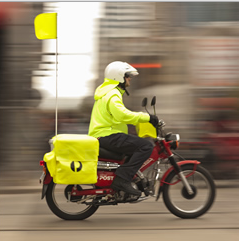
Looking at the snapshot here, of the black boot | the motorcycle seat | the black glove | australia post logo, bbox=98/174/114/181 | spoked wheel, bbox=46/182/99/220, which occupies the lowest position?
spoked wheel, bbox=46/182/99/220

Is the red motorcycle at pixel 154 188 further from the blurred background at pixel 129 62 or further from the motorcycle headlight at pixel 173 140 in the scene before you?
the blurred background at pixel 129 62

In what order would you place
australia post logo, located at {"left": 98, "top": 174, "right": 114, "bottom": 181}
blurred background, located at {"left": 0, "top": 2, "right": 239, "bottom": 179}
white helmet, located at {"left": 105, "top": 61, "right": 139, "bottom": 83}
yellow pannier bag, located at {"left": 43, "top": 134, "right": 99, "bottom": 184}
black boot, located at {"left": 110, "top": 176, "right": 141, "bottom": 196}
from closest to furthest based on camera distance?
yellow pannier bag, located at {"left": 43, "top": 134, "right": 99, "bottom": 184}
black boot, located at {"left": 110, "top": 176, "right": 141, "bottom": 196}
australia post logo, located at {"left": 98, "top": 174, "right": 114, "bottom": 181}
white helmet, located at {"left": 105, "top": 61, "right": 139, "bottom": 83}
blurred background, located at {"left": 0, "top": 2, "right": 239, "bottom": 179}

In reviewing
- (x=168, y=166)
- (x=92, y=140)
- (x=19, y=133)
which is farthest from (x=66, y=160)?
(x=19, y=133)

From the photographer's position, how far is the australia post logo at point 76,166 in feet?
18.8

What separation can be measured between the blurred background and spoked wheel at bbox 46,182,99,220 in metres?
3.36

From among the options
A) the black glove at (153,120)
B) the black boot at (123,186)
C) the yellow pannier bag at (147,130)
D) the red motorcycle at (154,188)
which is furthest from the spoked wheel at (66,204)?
the black glove at (153,120)

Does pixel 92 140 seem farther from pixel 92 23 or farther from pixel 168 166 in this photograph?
pixel 92 23

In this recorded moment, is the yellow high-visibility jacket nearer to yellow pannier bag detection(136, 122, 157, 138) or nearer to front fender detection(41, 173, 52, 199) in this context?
yellow pannier bag detection(136, 122, 157, 138)

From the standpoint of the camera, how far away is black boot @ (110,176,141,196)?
230 inches

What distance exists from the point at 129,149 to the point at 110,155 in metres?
0.22

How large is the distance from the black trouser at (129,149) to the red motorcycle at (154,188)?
99 mm

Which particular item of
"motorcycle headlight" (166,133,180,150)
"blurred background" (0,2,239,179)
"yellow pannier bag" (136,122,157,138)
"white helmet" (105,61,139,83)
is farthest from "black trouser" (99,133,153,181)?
"blurred background" (0,2,239,179)

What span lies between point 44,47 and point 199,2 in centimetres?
283

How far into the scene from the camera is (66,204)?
19.9ft
